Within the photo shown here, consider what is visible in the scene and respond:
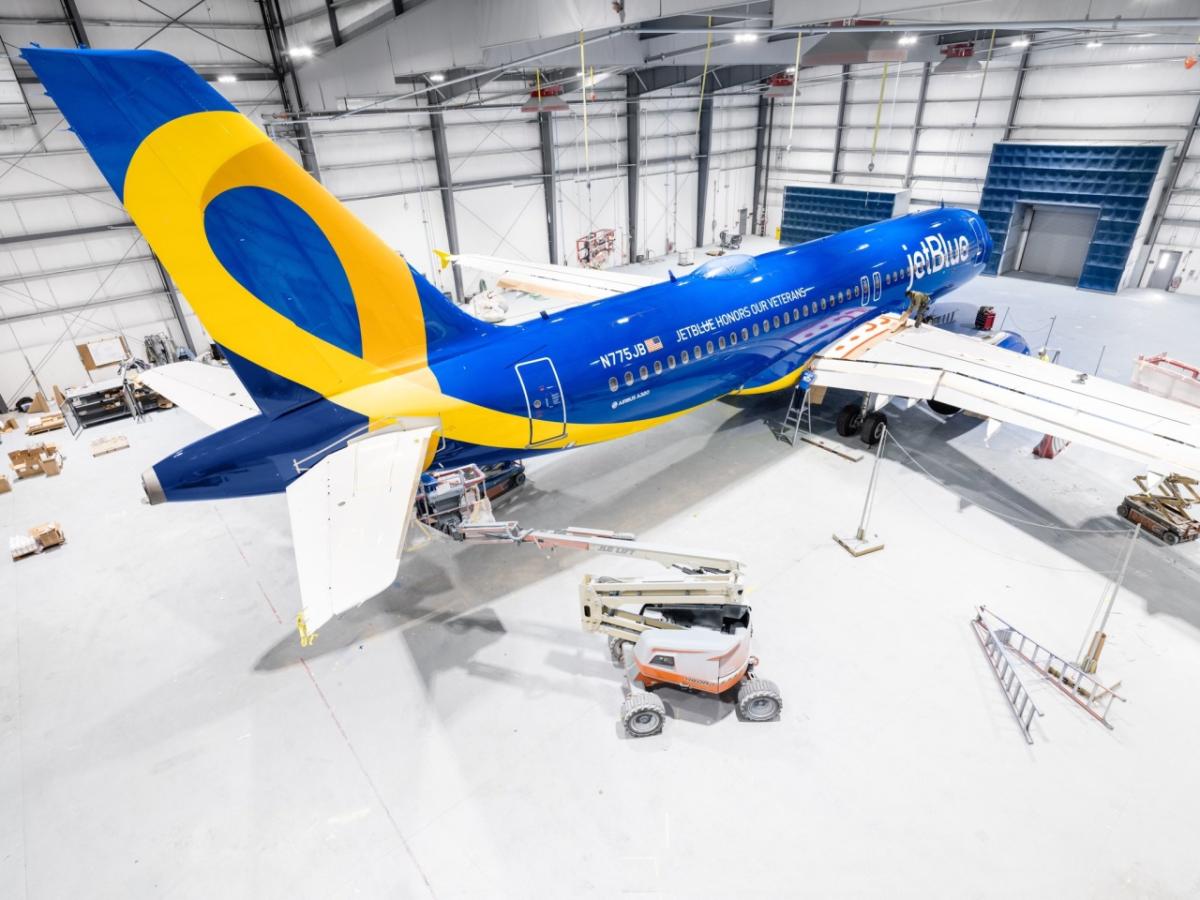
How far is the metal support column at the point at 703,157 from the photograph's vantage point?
33469mm

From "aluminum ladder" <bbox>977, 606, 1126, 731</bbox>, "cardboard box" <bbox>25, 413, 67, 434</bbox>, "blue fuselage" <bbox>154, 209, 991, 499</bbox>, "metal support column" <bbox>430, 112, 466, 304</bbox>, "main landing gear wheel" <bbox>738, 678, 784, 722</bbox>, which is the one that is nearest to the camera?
"main landing gear wheel" <bbox>738, 678, 784, 722</bbox>

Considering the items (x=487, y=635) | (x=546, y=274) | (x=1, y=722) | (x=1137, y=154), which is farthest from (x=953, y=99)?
(x=1, y=722)

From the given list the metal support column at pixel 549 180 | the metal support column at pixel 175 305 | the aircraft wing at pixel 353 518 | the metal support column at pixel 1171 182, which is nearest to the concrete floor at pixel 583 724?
the aircraft wing at pixel 353 518

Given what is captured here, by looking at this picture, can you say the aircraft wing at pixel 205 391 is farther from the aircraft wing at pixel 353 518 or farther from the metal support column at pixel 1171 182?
the metal support column at pixel 1171 182

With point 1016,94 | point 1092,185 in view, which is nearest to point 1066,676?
point 1092,185

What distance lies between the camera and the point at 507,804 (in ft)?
23.5

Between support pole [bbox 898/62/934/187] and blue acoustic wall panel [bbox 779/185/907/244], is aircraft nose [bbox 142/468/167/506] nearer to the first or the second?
blue acoustic wall panel [bbox 779/185/907/244]

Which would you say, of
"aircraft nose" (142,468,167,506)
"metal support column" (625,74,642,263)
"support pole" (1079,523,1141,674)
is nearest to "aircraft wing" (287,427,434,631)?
"aircraft nose" (142,468,167,506)

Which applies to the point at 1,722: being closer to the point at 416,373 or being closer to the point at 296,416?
the point at 296,416

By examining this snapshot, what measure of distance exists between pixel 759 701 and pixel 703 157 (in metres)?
33.2

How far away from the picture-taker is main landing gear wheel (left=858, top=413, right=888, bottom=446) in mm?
14523

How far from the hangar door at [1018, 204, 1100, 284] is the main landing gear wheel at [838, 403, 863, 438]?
2019 cm

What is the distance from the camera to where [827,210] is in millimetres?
31672

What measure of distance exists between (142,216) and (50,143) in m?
18.0
